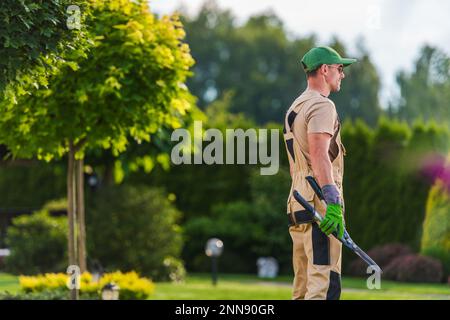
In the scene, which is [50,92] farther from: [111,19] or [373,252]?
[373,252]

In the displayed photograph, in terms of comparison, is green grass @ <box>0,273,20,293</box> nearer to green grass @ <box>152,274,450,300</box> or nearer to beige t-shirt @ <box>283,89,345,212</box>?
green grass @ <box>152,274,450,300</box>

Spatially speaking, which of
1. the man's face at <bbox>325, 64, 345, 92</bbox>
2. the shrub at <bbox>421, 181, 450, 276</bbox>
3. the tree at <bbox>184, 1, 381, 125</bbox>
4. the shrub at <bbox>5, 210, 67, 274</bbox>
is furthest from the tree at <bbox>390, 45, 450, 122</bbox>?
the man's face at <bbox>325, 64, 345, 92</bbox>

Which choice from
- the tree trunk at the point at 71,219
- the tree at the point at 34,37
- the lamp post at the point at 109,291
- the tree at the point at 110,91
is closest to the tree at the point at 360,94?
the tree trunk at the point at 71,219

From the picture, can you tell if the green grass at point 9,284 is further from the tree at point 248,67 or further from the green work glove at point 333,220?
the tree at point 248,67

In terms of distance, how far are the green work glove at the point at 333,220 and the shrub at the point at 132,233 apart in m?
11.7

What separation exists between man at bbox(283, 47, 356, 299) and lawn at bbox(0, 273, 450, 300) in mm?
5589

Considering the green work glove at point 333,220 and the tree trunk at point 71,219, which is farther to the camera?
the tree trunk at point 71,219

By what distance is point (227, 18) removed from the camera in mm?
51562

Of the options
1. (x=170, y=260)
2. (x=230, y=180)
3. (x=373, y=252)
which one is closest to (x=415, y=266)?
(x=373, y=252)

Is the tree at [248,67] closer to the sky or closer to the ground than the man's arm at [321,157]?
closer to the sky

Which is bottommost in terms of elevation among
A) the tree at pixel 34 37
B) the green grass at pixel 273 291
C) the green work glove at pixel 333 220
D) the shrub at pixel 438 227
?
the green grass at pixel 273 291

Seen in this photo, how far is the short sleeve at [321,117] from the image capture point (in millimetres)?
5352

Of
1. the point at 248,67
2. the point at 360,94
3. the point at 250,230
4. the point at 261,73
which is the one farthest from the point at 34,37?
the point at 360,94

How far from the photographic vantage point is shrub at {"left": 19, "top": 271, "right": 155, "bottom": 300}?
10.9 m
